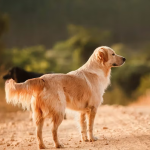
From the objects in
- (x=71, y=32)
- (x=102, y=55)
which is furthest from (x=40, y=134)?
(x=71, y=32)

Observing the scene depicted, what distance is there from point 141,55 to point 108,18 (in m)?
3.81

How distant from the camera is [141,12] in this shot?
73.3 ft

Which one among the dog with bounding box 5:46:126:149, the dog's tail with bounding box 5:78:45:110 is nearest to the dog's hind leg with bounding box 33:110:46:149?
the dog with bounding box 5:46:126:149

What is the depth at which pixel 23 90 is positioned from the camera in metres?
4.99

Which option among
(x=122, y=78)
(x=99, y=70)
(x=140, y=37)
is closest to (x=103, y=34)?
(x=140, y=37)

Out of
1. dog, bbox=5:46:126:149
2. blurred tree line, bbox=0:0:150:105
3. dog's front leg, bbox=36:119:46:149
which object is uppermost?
blurred tree line, bbox=0:0:150:105

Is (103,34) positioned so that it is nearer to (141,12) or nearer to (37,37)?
(141,12)

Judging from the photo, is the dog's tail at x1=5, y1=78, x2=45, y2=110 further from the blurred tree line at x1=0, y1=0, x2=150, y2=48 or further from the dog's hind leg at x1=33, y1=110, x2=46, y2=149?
the blurred tree line at x1=0, y1=0, x2=150, y2=48

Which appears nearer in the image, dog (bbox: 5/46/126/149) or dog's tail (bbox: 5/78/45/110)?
dog's tail (bbox: 5/78/45/110)

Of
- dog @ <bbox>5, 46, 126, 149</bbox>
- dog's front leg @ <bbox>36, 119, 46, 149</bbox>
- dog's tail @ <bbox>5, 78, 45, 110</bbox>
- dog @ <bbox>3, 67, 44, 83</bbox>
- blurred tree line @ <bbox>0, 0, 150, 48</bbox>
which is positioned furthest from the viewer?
blurred tree line @ <bbox>0, 0, 150, 48</bbox>

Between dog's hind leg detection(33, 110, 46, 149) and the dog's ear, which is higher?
the dog's ear

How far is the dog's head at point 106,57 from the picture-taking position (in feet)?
19.5

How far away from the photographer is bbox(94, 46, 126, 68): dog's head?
5.93 m

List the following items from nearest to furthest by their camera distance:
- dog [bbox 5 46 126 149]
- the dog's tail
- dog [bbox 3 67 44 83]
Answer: the dog's tail
dog [bbox 5 46 126 149]
dog [bbox 3 67 44 83]
